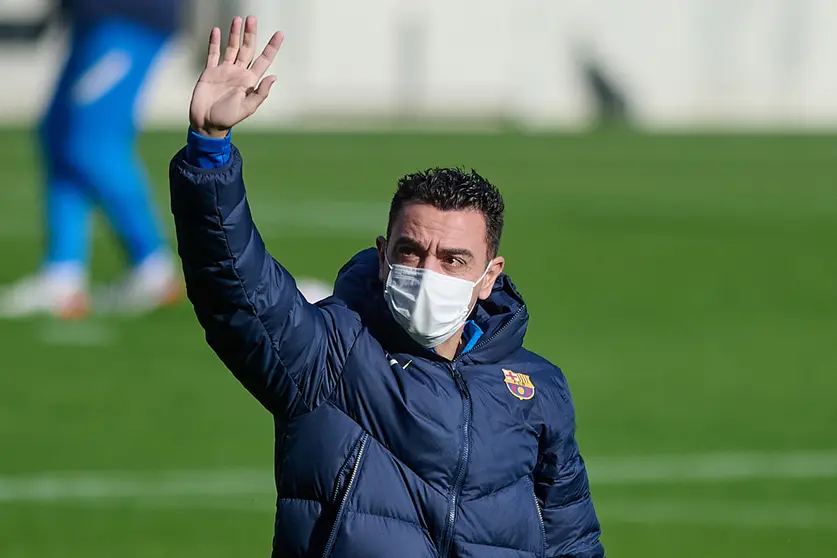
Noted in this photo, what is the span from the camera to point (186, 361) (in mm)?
10344

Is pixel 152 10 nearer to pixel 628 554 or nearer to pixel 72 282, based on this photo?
pixel 72 282

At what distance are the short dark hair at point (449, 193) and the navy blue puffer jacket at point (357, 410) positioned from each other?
249 millimetres

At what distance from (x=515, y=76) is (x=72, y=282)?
26.2 m

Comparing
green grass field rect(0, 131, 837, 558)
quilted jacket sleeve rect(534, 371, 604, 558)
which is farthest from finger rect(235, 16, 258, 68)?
green grass field rect(0, 131, 837, 558)

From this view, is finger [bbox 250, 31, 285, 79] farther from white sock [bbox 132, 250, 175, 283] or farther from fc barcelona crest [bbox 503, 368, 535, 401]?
white sock [bbox 132, 250, 175, 283]

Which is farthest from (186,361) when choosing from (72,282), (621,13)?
(621,13)

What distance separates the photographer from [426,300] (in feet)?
13.0

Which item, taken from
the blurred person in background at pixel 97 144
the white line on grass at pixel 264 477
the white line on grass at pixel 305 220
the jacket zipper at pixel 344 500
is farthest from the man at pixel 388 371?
the white line on grass at pixel 305 220

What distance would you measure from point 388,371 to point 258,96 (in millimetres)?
665

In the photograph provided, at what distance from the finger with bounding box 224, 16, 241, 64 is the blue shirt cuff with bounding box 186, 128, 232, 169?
212mm

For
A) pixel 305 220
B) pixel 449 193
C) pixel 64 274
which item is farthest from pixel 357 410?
pixel 305 220

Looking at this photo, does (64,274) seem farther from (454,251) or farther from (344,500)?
(344,500)

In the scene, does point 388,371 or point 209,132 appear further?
point 388,371

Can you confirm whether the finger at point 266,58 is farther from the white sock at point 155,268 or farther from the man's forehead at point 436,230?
the white sock at point 155,268
